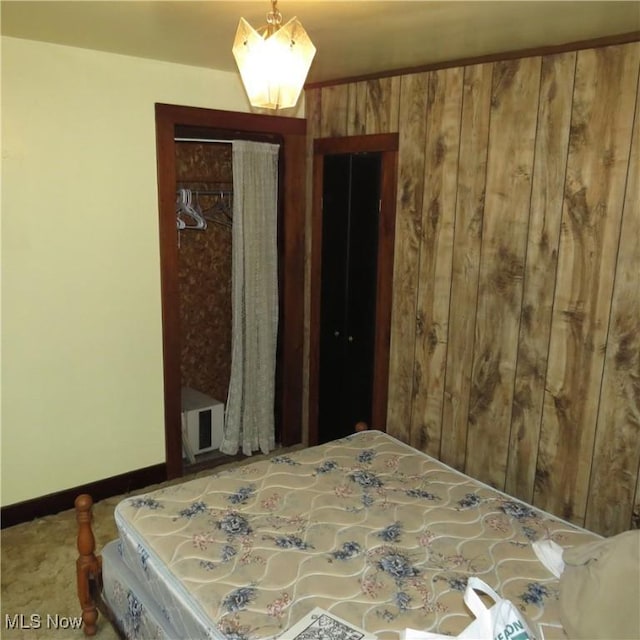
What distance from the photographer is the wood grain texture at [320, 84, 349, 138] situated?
374 centimetres

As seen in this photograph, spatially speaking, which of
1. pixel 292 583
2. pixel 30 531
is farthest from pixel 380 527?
pixel 30 531

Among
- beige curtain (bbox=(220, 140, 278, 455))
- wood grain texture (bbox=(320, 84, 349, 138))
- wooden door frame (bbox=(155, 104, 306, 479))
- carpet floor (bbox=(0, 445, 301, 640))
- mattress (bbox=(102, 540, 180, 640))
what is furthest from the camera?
beige curtain (bbox=(220, 140, 278, 455))

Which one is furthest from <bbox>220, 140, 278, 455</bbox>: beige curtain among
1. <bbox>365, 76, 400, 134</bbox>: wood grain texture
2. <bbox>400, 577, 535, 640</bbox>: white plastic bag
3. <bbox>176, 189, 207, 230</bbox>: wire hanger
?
<bbox>400, 577, 535, 640</bbox>: white plastic bag

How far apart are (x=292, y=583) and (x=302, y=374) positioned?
2.38 metres

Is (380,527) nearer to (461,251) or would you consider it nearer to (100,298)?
(461,251)

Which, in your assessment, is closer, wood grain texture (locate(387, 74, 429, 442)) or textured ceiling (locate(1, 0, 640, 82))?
textured ceiling (locate(1, 0, 640, 82))

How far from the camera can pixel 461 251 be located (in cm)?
318

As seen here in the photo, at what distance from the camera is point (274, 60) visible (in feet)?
5.85

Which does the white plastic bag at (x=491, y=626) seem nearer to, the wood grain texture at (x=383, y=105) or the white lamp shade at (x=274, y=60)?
the white lamp shade at (x=274, y=60)

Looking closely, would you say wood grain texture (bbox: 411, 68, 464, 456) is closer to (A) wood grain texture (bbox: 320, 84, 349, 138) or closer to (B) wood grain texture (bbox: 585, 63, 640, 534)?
(A) wood grain texture (bbox: 320, 84, 349, 138)

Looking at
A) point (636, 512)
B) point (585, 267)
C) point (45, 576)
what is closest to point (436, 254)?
point (585, 267)

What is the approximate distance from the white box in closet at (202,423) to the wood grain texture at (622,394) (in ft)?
7.95

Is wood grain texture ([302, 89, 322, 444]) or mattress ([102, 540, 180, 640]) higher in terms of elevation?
wood grain texture ([302, 89, 322, 444])

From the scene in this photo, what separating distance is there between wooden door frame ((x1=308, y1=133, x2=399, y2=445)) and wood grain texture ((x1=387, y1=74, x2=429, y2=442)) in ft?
0.13
